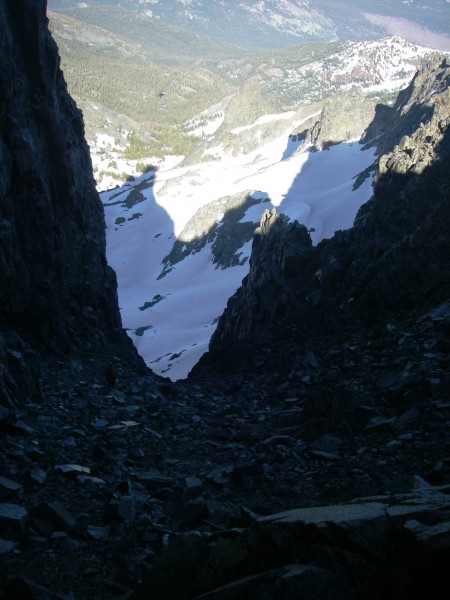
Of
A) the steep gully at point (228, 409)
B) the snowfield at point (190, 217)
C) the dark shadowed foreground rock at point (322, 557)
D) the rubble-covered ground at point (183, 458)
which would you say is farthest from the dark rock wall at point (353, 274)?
the dark shadowed foreground rock at point (322, 557)

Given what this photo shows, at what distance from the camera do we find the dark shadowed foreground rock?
5.48 meters

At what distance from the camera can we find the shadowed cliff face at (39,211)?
719 inches

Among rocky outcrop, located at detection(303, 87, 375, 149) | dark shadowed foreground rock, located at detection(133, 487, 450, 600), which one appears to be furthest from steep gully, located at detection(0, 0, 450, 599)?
rocky outcrop, located at detection(303, 87, 375, 149)

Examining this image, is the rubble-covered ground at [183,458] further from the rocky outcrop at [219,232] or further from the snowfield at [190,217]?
the rocky outcrop at [219,232]

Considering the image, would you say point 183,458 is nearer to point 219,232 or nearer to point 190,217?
point 219,232

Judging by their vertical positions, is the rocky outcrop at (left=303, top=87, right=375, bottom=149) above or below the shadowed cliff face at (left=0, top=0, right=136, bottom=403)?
above

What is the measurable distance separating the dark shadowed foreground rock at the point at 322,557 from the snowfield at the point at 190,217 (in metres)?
31.5

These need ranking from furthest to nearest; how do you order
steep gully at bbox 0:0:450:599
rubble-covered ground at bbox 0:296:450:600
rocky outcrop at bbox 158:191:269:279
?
rocky outcrop at bbox 158:191:269:279 → rubble-covered ground at bbox 0:296:450:600 → steep gully at bbox 0:0:450:599

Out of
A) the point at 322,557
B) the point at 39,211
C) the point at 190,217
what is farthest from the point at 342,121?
the point at 322,557

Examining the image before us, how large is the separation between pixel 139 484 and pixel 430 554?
6317 millimetres

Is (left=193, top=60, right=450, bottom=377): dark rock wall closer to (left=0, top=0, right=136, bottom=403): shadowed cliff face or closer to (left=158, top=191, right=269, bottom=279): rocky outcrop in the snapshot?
(left=0, top=0, right=136, bottom=403): shadowed cliff face

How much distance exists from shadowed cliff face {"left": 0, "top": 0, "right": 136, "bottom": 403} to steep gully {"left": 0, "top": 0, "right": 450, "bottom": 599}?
0.28ft

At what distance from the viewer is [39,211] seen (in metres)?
20.7

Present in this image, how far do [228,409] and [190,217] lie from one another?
285ft
